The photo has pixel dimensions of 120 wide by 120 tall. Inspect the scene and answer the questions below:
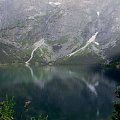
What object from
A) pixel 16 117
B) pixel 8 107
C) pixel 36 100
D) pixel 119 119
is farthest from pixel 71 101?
pixel 8 107

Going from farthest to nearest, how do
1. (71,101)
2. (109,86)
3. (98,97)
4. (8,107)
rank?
(109,86)
(98,97)
(71,101)
(8,107)

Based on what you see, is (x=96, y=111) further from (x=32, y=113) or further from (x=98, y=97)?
(x=98, y=97)

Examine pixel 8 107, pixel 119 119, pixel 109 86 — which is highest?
pixel 8 107

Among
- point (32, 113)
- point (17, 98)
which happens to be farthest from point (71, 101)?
point (32, 113)

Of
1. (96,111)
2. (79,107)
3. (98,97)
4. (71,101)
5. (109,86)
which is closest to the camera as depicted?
(96,111)

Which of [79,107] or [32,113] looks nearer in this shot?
[32,113]

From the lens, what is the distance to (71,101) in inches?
4956

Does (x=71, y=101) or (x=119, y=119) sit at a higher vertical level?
(x=119, y=119)

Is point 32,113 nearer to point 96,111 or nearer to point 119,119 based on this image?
point 96,111

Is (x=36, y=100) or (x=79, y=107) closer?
(x=79, y=107)

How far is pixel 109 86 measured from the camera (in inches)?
6526

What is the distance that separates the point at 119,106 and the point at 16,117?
59.5 meters

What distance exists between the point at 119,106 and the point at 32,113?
66.6 metres

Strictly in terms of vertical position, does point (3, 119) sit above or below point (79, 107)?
above
